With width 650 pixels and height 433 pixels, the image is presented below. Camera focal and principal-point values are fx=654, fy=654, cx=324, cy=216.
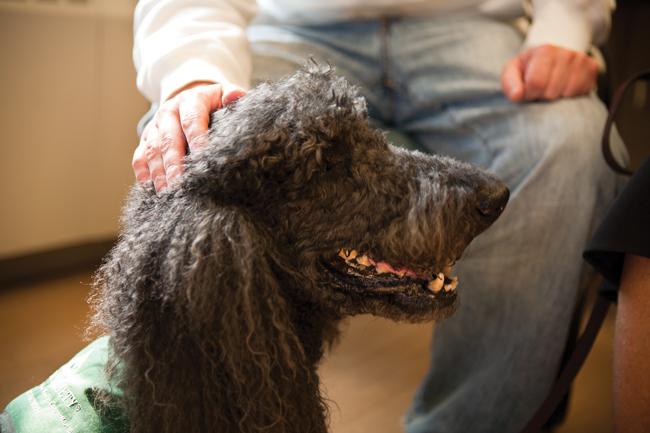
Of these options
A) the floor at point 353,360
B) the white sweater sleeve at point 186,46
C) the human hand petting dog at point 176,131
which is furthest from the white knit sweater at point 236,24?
the floor at point 353,360

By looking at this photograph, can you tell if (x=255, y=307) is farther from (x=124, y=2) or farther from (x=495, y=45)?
(x=124, y=2)

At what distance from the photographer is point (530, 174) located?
1233 millimetres

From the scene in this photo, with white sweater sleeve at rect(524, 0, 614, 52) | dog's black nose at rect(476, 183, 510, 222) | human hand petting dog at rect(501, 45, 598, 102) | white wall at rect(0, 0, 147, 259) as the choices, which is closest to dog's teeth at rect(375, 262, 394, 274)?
dog's black nose at rect(476, 183, 510, 222)

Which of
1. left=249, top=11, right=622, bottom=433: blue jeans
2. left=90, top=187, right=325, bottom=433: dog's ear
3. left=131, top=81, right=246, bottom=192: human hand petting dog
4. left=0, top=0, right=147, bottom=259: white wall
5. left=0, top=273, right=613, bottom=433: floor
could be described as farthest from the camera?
left=0, top=0, right=147, bottom=259: white wall

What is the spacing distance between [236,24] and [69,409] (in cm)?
80

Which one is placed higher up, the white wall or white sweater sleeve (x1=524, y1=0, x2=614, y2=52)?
white sweater sleeve (x1=524, y1=0, x2=614, y2=52)

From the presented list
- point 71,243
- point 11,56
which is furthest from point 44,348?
point 11,56

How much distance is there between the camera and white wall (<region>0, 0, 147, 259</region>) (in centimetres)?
186

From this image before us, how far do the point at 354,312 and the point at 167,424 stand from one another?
0.29 metres

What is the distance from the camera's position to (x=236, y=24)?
1.32 m

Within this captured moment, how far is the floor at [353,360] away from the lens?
158 cm

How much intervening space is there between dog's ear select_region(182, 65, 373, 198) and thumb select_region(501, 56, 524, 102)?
452 millimetres

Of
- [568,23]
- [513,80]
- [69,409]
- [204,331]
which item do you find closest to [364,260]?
[204,331]

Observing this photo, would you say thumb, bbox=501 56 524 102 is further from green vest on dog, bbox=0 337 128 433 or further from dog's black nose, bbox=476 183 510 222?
green vest on dog, bbox=0 337 128 433
